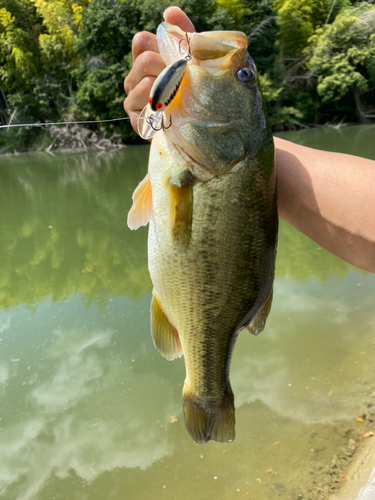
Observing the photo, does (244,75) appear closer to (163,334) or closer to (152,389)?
(163,334)

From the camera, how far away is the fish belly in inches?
48.6

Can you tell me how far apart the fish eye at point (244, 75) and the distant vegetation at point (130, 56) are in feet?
77.2

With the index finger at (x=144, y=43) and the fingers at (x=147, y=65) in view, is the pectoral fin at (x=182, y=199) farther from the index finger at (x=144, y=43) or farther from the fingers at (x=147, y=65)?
the index finger at (x=144, y=43)

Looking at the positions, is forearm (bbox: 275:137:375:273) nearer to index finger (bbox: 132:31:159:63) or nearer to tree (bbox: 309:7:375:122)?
index finger (bbox: 132:31:159:63)

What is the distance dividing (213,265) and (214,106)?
49 centimetres

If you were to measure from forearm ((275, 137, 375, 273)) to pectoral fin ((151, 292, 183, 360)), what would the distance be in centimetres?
63

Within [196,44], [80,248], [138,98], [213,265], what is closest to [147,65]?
[138,98]

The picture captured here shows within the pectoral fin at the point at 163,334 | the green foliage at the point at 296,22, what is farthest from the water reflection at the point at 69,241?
the green foliage at the point at 296,22

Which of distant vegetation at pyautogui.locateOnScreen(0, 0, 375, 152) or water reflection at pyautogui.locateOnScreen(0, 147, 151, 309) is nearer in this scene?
water reflection at pyautogui.locateOnScreen(0, 147, 151, 309)

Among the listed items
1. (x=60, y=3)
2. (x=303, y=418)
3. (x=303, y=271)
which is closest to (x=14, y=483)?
(x=303, y=418)

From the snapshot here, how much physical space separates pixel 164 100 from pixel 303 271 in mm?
4844

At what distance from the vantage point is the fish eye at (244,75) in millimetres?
1225

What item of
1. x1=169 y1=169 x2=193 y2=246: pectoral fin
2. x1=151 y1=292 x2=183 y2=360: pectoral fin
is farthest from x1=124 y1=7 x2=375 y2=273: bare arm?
x1=151 y1=292 x2=183 y2=360: pectoral fin

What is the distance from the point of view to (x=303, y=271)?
5.59 meters
